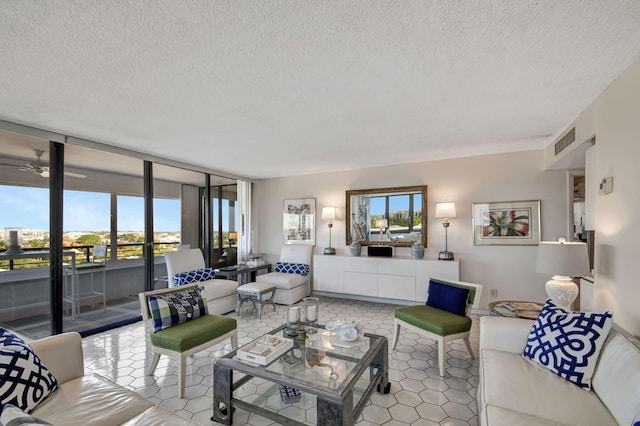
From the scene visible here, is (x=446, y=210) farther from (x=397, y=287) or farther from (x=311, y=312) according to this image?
(x=311, y=312)

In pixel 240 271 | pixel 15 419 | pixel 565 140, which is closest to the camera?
pixel 15 419

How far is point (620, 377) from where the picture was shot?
1321 mm

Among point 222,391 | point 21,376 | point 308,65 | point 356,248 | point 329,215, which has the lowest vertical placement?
point 222,391

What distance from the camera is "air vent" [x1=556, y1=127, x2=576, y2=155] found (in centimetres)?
276

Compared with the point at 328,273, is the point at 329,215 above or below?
above

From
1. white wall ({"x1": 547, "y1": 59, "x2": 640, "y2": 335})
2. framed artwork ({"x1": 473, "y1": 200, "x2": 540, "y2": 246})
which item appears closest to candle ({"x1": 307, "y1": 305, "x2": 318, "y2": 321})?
white wall ({"x1": 547, "y1": 59, "x2": 640, "y2": 335})

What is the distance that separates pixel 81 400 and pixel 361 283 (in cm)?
370

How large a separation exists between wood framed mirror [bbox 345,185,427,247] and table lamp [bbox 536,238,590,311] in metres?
2.13

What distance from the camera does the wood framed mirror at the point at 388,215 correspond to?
452 centimetres

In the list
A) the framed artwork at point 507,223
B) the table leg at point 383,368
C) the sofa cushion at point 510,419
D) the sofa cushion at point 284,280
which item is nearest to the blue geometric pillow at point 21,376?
the table leg at point 383,368

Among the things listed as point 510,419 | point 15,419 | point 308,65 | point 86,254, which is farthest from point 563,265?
point 86,254

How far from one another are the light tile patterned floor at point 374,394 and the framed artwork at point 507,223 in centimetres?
131

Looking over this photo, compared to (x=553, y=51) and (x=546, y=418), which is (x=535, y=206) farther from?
(x=546, y=418)

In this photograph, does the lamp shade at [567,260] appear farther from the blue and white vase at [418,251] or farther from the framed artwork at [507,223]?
the blue and white vase at [418,251]
